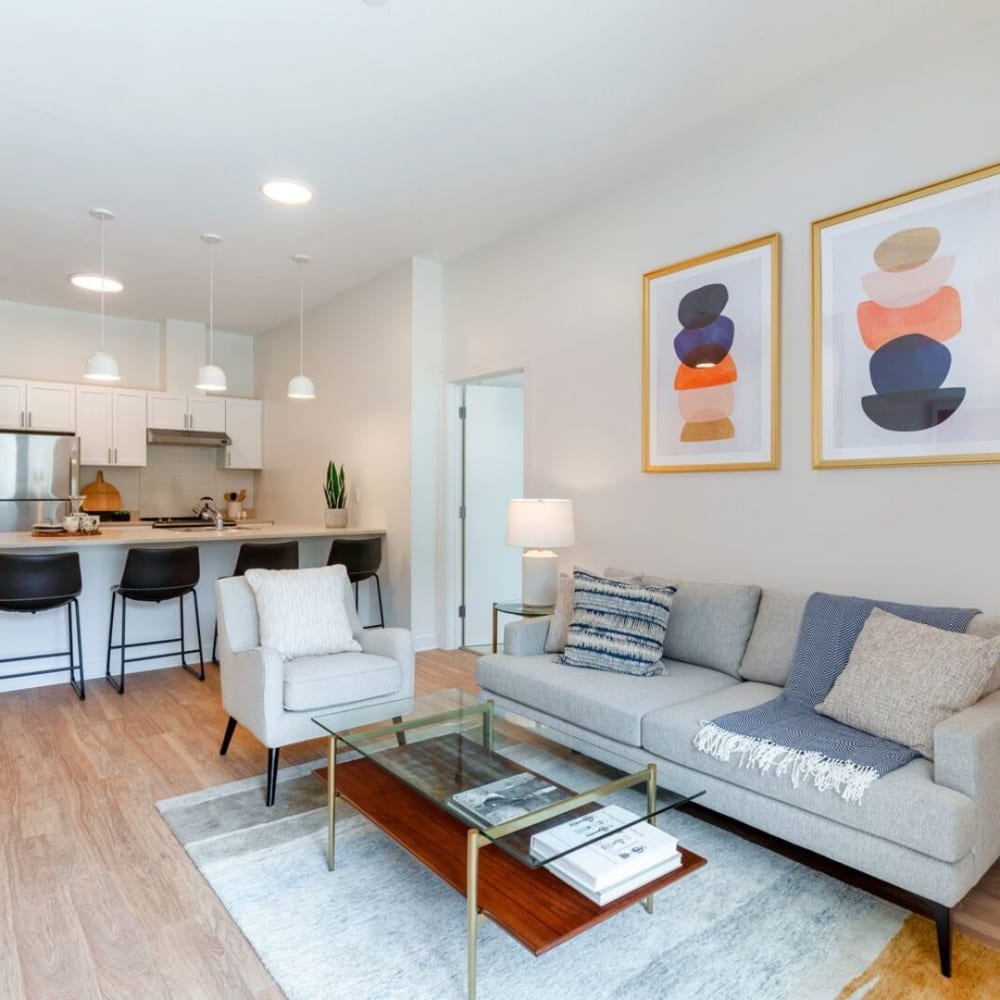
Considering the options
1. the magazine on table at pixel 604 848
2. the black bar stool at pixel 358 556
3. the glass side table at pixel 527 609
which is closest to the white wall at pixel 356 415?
the black bar stool at pixel 358 556

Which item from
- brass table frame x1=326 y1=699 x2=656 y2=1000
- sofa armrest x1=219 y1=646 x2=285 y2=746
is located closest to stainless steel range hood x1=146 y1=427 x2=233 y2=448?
sofa armrest x1=219 y1=646 x2=285 y2=746

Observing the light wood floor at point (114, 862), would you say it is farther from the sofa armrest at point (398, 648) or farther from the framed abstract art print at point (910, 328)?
the framed abstract art print at point (910, 328)

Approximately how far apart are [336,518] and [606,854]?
4.23 m

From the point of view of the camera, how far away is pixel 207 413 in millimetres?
6980

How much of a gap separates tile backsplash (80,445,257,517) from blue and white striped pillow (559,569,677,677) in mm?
5484

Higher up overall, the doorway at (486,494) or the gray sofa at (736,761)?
the doorway at (486,494)

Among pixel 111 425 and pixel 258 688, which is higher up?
pixel 111 425

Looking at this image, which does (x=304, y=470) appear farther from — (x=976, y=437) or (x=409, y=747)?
(x=976, y=437)

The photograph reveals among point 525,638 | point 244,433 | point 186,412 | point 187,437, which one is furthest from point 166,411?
point 525,638

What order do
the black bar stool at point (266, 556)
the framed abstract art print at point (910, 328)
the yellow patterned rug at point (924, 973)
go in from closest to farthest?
the yellow patterned rug at point (924, 973) < the framed abstract art print at point (910, 328) < the black bar stool at point (266, 556)

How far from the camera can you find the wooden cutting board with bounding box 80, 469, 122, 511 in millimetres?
6492

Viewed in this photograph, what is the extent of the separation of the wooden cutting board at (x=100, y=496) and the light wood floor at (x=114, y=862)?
9.86 feet

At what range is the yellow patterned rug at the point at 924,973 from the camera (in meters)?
1.67

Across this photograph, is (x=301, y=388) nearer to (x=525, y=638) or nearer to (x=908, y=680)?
(x=525, y=638)
